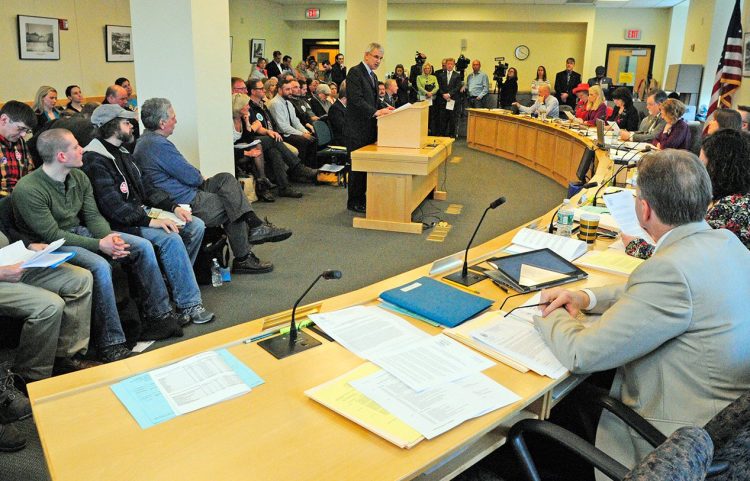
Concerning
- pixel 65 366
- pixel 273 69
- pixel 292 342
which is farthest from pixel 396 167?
pixel 273 69

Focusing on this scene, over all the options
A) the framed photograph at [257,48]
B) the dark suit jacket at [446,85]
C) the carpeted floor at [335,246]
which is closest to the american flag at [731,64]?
the carpeted floor at [335,246]

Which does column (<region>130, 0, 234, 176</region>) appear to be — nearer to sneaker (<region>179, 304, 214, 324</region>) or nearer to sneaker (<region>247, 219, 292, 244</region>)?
sneaker (<region>247, 219, 292, 244</region>)

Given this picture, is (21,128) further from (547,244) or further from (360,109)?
(547,244)

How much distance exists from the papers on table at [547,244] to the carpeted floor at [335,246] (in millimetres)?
1628

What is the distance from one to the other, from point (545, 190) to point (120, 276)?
5500mm

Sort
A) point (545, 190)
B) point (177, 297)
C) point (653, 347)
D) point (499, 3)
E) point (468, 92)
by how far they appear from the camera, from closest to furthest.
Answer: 1. point (653, 347)
2. point (177, 297)
3. point (545, 190)
4. point (468, 92)
5. point (499, 3)

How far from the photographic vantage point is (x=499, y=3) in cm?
1525

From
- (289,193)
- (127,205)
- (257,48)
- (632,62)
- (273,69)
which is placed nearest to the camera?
(127,205)

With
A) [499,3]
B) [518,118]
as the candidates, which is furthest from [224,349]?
[499,3]

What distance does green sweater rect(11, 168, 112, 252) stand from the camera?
10.3ft

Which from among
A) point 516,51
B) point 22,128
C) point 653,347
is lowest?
point 653,347

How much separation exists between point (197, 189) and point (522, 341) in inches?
123

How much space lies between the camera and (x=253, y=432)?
1.51m

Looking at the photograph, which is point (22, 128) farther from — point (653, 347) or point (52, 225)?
point (653, 347)
